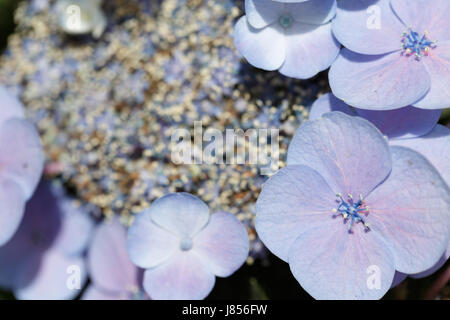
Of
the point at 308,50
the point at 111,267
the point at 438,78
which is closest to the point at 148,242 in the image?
the point at 111,267

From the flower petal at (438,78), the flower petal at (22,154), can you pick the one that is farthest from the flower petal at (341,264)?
the flower petal at (22,154)

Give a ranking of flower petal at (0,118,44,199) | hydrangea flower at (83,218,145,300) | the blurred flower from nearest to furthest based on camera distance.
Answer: flower petal at (0,118,44,199)
hydrangea flower at (83,218,145,300)
the blurred flower

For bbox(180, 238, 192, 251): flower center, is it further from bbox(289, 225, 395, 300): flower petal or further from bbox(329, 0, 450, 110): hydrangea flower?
bbox(329, 0, 450, 110): hydrangea flower

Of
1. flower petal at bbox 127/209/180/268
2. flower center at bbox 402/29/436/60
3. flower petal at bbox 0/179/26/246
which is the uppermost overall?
flower center at bbox 402/29/436/60

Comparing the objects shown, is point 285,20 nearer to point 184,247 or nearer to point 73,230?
point 184,247

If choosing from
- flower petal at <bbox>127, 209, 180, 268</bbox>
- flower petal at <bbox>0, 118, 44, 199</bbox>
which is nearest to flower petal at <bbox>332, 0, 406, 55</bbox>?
flower petal at <bbox>127, 209, 180, 268</bbox>

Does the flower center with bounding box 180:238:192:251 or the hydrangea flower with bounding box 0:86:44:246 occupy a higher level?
the hydrangea flower with bounding box 0:86:44:246

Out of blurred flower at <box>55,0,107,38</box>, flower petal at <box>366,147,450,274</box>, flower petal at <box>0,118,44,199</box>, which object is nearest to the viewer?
flower petal at <box>366,147,450,274</box>

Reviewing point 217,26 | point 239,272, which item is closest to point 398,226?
point 239,272
